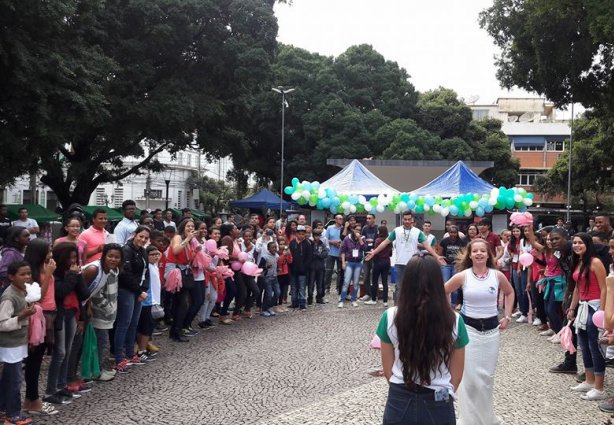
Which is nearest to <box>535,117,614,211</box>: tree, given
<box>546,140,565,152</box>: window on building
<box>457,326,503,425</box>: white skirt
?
<box>546,140,565,152</box>: window on building

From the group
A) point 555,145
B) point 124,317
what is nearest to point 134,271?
point 124,317

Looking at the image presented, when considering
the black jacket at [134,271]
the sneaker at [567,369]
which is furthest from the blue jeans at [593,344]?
the black jacket at [134,271]

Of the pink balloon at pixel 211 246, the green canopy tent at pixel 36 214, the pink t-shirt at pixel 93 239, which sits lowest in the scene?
the pink balloon at pixel 211 246

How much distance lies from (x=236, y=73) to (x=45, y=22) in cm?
896

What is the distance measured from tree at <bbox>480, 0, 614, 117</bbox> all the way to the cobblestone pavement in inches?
431

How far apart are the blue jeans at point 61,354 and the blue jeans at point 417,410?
4.12 meters

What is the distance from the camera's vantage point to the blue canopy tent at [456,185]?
64.6 feet

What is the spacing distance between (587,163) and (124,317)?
126 ft

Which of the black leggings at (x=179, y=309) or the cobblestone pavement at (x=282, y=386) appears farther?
the black leggings at (x=179, y=309)

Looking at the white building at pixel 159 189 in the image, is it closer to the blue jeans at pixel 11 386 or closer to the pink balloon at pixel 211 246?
the pink balloon at pixel 211 246

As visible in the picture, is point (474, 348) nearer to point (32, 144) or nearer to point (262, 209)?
point (32, 144)

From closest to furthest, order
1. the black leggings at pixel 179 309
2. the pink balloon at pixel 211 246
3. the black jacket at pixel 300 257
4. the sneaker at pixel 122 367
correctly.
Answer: the sneaker at pixel 122 367 → the black leggings at pixel 179 309 → the pink balloon at pixel 211 246 → the black jacket at pixel 300 257

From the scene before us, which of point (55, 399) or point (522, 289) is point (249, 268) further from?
point (55, 399)

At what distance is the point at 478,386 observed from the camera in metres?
5.33
